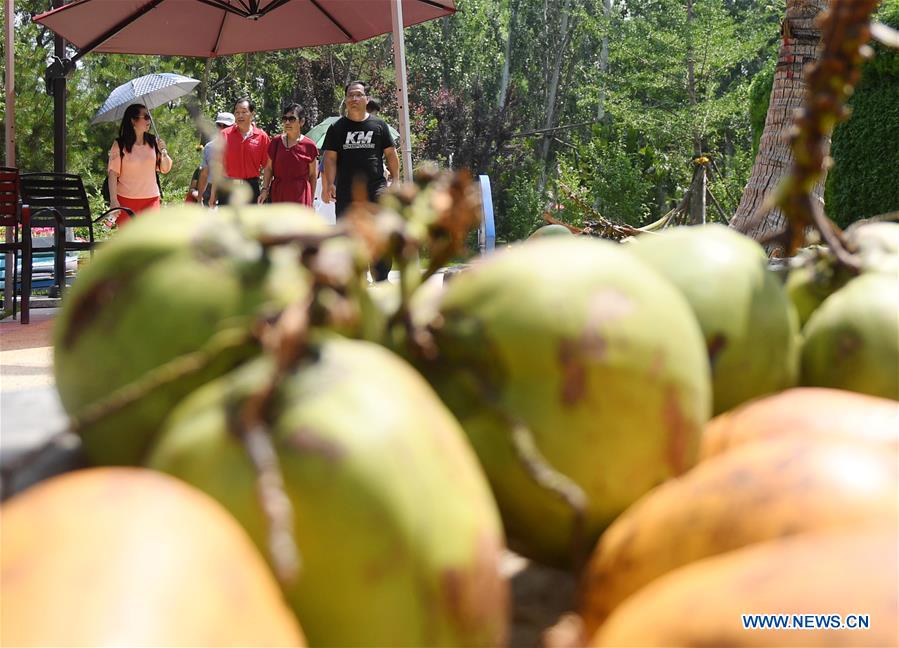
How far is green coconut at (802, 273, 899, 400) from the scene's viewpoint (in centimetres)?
132

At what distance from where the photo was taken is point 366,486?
2.36ft

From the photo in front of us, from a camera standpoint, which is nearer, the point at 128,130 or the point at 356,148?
the point at 356,148

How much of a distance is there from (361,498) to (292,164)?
7.88m

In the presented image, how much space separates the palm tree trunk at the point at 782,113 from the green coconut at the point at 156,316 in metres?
4.33

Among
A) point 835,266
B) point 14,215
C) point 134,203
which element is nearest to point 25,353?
point 14,215

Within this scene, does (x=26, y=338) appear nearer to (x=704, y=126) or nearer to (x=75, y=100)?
(x=75, y=100)

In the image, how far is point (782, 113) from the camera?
520 centimetres

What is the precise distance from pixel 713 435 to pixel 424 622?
0.56 m

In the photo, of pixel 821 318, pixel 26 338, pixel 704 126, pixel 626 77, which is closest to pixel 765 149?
pixel 821 318

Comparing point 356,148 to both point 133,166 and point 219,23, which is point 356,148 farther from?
point 219,23

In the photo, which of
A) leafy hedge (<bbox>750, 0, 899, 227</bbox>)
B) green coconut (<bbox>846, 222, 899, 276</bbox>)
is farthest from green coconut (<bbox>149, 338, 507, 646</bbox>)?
leafy hedge (<bbox>750, 0, 899, 227</bbox>)

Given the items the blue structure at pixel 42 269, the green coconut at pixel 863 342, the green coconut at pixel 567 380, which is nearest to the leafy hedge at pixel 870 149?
the blue structure at pixel 42 269

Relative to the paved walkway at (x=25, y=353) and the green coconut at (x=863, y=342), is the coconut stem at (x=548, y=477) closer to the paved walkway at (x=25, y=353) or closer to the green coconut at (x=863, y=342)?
the green coconut at (x=863, y=342)

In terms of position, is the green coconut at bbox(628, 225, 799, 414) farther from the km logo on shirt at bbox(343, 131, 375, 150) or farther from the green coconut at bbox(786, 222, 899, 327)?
the km logo on shirt at bbox(343, 131, 375, 150)
